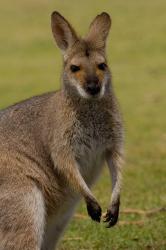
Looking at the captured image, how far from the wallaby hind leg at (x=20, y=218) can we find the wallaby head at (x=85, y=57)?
2.66ft

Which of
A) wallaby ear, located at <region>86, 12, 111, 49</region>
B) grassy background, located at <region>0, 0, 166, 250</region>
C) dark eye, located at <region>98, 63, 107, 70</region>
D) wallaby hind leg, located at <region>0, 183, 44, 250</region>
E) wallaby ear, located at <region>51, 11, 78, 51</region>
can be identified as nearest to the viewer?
wallaby hind leg, located at <region>0, 183, 44, 250</region>

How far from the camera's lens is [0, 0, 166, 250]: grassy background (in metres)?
6.98

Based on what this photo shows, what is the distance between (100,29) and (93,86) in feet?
2.18

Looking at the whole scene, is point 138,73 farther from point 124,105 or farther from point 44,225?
point 44,225

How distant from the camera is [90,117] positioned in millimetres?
5855

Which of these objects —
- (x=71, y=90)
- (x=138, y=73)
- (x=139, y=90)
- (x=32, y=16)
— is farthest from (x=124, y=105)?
(x=32, y=16)

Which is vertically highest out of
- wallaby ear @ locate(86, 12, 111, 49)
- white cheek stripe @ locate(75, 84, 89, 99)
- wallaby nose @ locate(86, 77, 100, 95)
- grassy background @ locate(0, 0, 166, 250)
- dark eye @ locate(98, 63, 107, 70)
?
wallaby ear @ locate(86, 12, 111, 49)

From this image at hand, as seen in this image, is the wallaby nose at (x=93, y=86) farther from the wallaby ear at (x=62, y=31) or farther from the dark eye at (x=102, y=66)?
the wallaby ear at (x=62, y=31)

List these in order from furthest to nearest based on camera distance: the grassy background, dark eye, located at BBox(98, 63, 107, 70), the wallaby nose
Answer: the grassy background, dark eye, located at BBox(98, 63, 107, 70), the wallaby nose

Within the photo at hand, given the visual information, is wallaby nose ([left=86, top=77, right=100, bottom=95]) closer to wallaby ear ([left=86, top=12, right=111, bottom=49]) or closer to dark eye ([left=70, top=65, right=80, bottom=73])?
dark eye ([left=70, top=65, right=80, bottom=73])

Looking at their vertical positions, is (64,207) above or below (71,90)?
below

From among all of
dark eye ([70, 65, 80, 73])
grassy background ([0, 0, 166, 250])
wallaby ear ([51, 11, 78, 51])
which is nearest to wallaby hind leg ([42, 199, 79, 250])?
grassy background ([0, 0, 166, 250])

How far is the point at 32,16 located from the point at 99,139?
842 inches

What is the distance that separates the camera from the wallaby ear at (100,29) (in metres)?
5.96
